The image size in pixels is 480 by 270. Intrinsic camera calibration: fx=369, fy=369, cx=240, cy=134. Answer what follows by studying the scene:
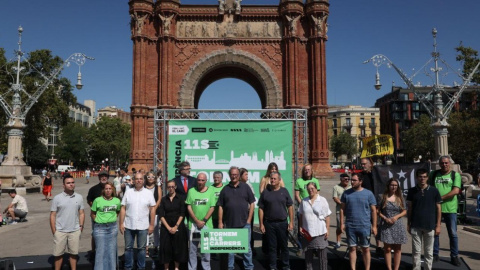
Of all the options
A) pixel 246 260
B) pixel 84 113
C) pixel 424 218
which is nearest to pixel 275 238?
pixel 246 260

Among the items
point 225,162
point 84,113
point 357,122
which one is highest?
point 84,113

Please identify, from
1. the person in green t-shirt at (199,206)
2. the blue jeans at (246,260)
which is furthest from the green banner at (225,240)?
the person in green t-shirt at (199,206)

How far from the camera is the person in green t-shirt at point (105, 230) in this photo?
666 cm

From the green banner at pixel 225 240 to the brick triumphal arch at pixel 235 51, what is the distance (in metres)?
23.2

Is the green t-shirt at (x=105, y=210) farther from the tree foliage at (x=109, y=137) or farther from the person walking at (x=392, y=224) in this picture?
the tree foliage at (x=109, y=137)

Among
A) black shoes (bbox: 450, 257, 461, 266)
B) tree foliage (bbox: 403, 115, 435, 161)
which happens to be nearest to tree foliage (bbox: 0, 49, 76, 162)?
black shoes (bbox: 450, 257, 461, 266)

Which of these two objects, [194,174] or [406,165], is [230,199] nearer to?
A: [194,174]

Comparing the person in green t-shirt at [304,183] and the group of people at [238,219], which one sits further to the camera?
the person in green t-shirt at [304,183]

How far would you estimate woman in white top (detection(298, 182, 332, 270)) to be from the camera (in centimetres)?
670

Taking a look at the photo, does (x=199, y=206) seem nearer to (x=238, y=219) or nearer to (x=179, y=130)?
(x=238, y=219)

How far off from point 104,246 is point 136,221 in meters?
0.69

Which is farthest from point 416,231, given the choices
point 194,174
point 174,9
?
point 174,9

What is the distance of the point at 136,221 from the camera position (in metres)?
6.99

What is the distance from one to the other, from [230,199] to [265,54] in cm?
2442
